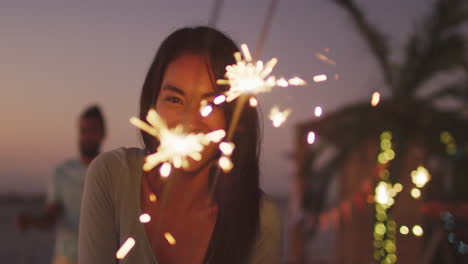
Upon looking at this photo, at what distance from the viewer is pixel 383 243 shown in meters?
5.68

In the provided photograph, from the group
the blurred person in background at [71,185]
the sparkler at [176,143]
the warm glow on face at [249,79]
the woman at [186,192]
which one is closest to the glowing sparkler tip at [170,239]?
the woman at [186,192]

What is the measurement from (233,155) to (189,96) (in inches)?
13.2

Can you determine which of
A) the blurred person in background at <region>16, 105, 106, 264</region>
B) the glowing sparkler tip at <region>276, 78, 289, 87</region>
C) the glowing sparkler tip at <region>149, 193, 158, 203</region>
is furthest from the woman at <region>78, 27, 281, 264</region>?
the blurred person in background at <region>16, 105, 106, 264</region>

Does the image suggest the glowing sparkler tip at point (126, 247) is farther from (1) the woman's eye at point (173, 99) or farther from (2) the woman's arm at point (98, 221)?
(1) the woman's eye at point (173, 99)

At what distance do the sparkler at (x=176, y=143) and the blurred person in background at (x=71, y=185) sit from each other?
191cm

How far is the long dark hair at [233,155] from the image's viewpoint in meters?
1.69

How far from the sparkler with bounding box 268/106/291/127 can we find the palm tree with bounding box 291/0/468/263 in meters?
4.75

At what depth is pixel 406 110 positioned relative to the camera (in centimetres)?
707

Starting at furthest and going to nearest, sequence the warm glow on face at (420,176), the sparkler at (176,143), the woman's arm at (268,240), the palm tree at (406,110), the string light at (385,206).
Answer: the palm tree at (406,110) < the warm glow on face at (420,176) < the string light at (385,206) < the woman's arm at (268,240) < the sparkler at (176,143)

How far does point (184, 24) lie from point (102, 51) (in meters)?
1.09

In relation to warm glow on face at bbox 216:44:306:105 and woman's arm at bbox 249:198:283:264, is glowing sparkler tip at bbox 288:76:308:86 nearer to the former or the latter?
warm glow on face at bbox 216:44:306:105

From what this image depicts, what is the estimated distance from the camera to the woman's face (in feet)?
5.13

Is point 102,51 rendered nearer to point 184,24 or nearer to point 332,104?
point 184,24

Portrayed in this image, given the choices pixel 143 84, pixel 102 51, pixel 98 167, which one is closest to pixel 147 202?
pixel 98 167
